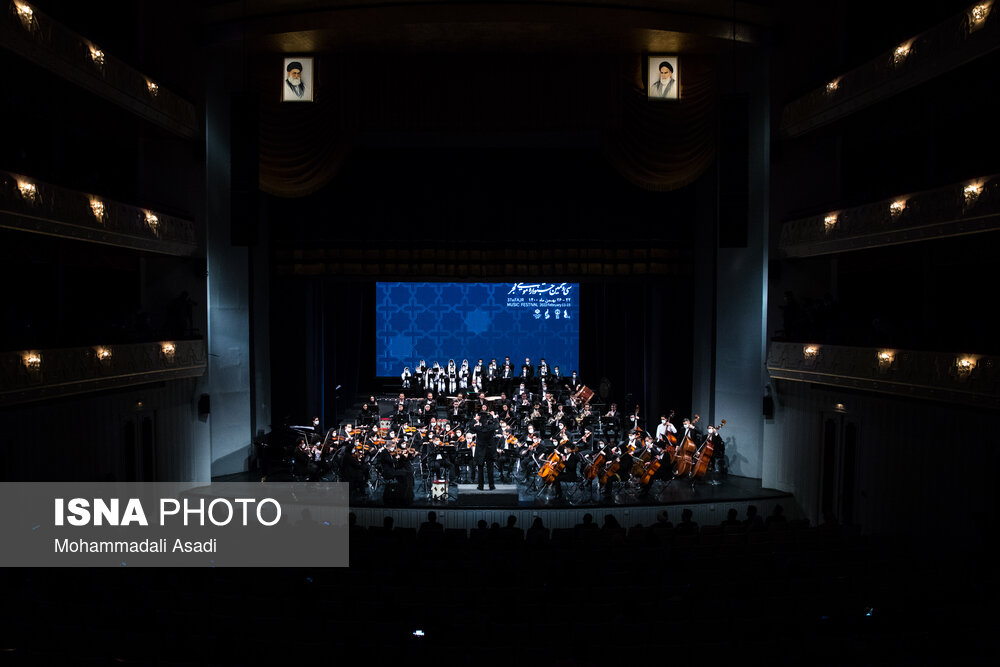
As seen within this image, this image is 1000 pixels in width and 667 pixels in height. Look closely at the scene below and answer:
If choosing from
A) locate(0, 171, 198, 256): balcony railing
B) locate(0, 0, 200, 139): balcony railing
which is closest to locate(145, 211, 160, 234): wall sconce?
locate(0, 171, 198, 256): balcony railing

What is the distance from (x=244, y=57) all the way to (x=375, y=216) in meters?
5.51

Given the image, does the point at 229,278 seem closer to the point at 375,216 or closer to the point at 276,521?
the point at 375,216

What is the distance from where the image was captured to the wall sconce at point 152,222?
1619cm

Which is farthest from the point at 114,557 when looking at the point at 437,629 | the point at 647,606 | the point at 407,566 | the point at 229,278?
the point at 229,278

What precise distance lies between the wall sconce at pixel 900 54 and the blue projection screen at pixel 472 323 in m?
12.0

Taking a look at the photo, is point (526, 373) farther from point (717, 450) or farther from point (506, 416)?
point (717, 450)

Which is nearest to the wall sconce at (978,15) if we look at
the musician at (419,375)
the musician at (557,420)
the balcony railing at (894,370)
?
the balcony railing at (894,370)

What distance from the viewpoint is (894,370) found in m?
14.2

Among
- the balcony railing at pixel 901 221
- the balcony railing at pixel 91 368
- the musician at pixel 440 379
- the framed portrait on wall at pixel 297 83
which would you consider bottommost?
the musician at pixel 440 379

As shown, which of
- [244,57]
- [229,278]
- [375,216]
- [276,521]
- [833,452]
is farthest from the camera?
[375,216]

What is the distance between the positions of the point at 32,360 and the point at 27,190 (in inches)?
117

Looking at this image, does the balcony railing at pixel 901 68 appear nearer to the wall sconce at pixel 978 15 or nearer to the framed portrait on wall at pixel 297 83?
the wall sconce at pixel 978 15

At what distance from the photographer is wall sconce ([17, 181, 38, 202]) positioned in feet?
41.7

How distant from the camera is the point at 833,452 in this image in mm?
16469
